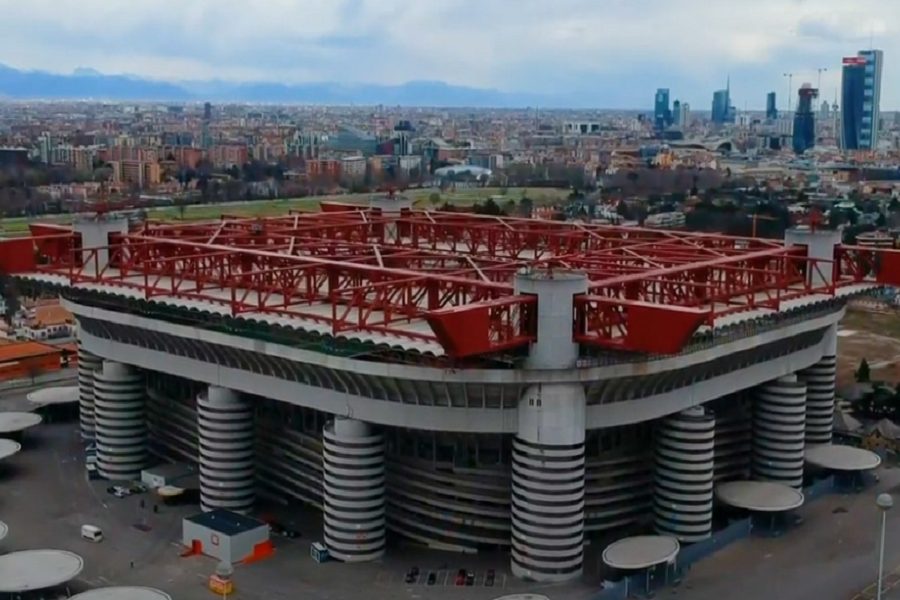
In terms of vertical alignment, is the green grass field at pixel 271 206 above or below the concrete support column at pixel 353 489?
A: above

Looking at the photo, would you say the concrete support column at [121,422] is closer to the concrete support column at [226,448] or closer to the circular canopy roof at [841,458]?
the concrete support column at [226,448]

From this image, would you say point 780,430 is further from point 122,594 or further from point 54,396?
point 54,396

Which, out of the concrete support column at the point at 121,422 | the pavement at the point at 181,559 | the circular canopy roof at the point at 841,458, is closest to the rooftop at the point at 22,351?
the pavement at the point at 181,559

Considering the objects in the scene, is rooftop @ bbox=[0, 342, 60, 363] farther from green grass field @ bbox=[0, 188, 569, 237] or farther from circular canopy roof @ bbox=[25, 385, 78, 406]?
green grass field @ bbox=[0, 188, 569, 237]

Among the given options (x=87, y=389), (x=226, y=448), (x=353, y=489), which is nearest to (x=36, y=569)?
(x=226, y=448)

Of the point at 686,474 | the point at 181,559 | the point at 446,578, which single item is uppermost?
the point at 686,474

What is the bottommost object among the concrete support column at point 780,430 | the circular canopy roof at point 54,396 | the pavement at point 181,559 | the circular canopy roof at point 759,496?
the pavement at point 181,559

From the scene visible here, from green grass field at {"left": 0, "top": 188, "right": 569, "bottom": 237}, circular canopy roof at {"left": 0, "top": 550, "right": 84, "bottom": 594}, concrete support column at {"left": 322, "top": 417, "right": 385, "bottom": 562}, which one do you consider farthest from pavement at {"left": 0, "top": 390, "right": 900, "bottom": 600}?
green grass field at {"left": 0, "top": 188, "right": 569, "bottom": 237}
